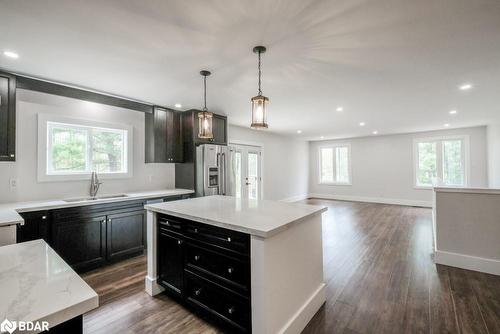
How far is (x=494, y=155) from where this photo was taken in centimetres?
545

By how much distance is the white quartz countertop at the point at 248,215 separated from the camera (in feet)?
5.30

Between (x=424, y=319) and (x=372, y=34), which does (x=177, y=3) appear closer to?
(x=372, y=34)

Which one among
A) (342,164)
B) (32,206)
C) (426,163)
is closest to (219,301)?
(32,206)

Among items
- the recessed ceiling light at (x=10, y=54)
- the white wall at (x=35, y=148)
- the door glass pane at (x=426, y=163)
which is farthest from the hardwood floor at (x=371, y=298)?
the door glass pane at (x=426, y=163)

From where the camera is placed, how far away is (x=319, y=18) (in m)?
1.75

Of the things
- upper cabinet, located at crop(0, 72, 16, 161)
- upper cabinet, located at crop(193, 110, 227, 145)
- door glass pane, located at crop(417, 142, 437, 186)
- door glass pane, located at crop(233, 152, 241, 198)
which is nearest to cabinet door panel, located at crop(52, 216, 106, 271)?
upper cabinet, located at crop(0, 72, 16, 161)

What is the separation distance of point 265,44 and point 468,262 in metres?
3.76

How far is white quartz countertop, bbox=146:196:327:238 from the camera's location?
1.62m

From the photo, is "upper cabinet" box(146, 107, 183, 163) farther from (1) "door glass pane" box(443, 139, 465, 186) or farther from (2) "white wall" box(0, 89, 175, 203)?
(1) "door glass pane" box(443, 139, 465, 186)

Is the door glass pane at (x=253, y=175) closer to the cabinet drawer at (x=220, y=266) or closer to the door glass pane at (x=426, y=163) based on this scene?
the cabinet drawer at (x=220, y=266)

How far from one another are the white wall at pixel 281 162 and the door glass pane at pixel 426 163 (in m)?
3.81

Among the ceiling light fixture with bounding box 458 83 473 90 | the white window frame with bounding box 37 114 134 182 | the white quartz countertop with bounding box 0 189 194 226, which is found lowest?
the white quartz countertop with bounding box 0 189 194 226

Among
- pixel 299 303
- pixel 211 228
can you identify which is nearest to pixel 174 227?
pixel 211 228

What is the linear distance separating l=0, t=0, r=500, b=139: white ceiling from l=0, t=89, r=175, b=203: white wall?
494 millimetres
